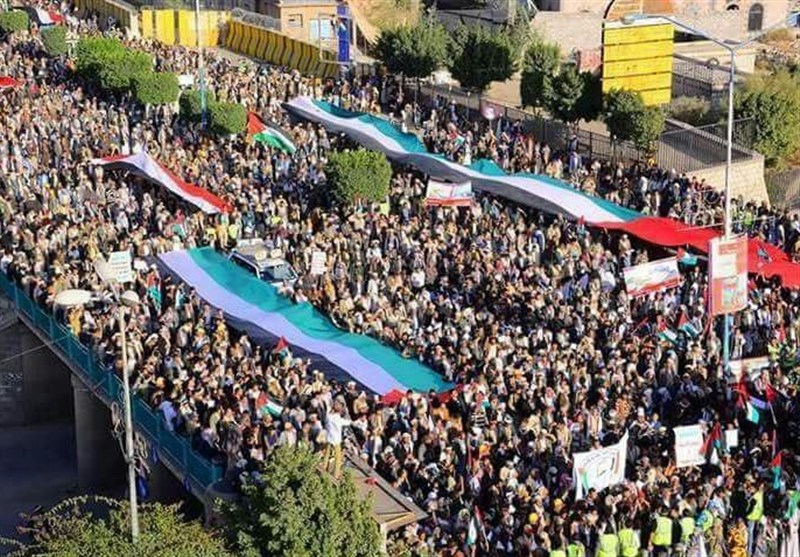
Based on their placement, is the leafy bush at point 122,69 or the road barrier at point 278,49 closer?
the leafy bush at point 122,69

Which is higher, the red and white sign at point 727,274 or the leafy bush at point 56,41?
the leafy bush at point 56,41

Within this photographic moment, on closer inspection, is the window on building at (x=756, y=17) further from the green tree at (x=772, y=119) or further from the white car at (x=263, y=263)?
the white car at (x=263, y=263)

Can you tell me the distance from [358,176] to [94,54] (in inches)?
562

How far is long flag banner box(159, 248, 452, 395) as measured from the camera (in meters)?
21.3

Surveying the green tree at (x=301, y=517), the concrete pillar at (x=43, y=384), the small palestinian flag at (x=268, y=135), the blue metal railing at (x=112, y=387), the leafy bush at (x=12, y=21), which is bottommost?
the concrete pillar at (x=43, y=384)

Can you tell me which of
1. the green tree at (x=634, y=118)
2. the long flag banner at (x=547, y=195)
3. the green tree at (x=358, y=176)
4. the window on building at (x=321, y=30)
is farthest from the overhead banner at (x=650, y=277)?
the window on building at (x=321, y=30)

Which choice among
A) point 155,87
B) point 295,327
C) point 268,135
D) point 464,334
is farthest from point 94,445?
point 155,87

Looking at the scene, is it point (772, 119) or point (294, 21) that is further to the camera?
point (294, 21)

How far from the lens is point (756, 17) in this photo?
71.1 m

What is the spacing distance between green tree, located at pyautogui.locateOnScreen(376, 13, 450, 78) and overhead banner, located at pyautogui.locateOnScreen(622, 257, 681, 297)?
65.4 ft

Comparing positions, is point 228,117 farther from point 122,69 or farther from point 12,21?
point 12,21

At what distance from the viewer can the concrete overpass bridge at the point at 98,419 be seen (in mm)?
18208

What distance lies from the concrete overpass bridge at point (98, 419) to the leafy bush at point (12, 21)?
2253 centimetres

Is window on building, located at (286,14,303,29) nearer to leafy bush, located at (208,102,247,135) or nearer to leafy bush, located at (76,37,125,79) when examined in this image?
leafy bush, located at (76,37,125,79)
